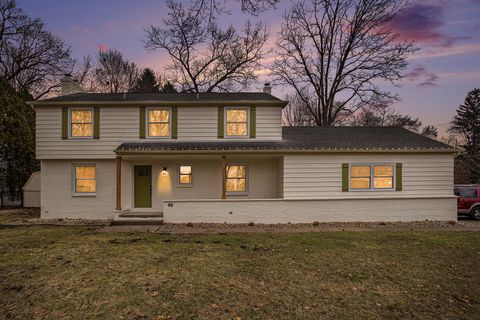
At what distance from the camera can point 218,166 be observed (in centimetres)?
1377

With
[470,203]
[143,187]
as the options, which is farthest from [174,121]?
[470,203]

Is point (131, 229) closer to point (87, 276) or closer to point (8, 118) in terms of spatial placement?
point (87, 276)

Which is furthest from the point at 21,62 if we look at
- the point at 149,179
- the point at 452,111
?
the point at 452,111

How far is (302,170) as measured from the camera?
12695 mm

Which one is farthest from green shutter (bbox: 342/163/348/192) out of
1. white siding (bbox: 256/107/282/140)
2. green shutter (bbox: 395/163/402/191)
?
white siding (bbox: 256/107/282/140)

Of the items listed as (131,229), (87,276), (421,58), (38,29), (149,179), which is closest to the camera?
(87,276)

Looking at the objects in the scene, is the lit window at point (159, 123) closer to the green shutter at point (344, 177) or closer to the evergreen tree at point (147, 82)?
the green shutter at point (344, 177)

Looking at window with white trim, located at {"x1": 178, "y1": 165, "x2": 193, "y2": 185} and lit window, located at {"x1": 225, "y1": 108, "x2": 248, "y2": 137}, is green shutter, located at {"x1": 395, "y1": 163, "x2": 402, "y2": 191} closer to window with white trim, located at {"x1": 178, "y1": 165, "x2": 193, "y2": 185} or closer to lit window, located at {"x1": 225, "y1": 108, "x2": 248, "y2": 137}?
lit window, located at {"x1": 225, "y1": 108, "x2": 248, "y2": 137}

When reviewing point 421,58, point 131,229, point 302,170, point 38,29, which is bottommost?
point 131,229

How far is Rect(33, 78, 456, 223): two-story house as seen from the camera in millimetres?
12391

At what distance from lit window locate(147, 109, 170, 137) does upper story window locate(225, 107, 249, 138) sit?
9.41 feet

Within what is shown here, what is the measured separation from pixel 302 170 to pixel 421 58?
14958mm

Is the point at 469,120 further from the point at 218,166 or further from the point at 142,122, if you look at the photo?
the point at 142,122

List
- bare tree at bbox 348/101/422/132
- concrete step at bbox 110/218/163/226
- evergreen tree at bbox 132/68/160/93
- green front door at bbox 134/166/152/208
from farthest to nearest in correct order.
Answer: bare tree at bbox 348/101/422/132 → evergreen tree at bbox 132/68/160/93 → green front door at bbox 134/166/152/208 → concrete step at bbox 110/218/163/226
